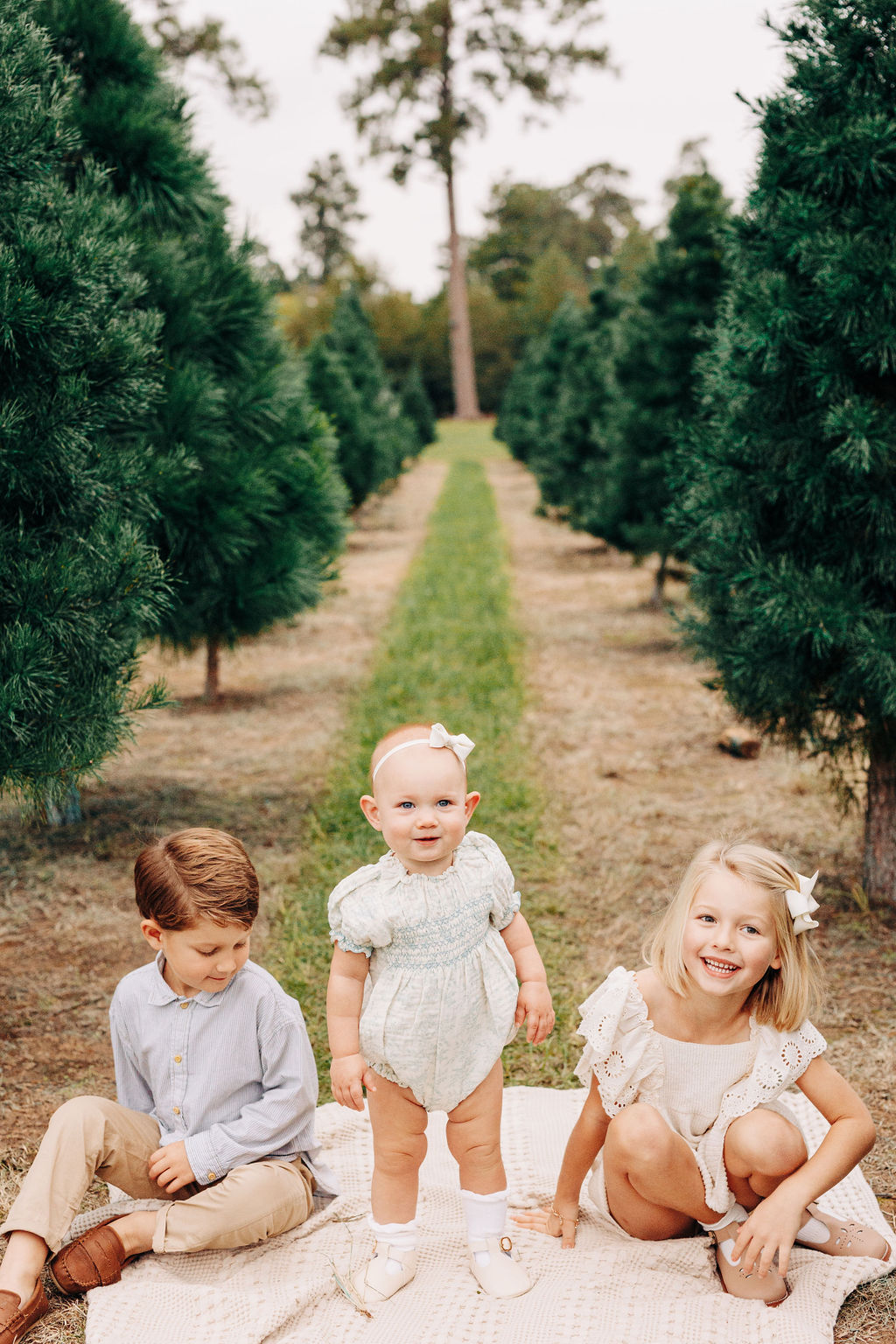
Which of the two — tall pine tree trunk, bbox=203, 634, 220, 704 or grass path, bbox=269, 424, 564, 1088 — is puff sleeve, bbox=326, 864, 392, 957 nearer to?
grass path, bbox=269, 424, 564, 1088

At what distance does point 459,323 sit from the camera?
4878 centimetres

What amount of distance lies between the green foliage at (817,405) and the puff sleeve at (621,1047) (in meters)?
1.94

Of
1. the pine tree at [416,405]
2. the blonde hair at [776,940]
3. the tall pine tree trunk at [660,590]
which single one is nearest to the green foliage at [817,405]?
the blonde hair at [776,940]

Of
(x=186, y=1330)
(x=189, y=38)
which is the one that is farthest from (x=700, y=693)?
(x=189, y=38)

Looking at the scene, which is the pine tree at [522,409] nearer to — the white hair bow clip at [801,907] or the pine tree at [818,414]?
the pine tree at [818,414]

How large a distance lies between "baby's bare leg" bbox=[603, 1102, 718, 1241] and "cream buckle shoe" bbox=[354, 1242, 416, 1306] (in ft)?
1.66

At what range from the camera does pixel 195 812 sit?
243 inches

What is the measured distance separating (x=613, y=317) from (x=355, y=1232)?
646 inches

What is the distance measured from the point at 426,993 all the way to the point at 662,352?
29.3ft

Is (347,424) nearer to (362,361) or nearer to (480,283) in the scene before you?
(362,361)

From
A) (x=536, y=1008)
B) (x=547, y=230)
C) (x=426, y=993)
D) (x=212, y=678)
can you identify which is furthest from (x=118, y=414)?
(x=547, y=230)

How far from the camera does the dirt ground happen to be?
3855mm

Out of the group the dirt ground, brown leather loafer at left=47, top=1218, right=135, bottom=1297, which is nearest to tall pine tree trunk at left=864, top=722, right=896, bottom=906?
the dirt ground

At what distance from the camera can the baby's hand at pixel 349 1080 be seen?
238 centimetres
